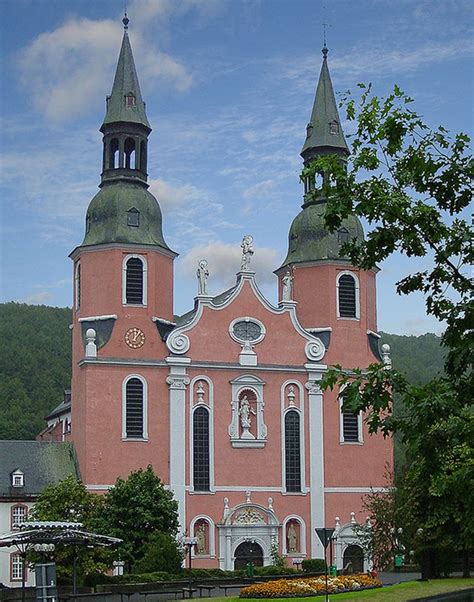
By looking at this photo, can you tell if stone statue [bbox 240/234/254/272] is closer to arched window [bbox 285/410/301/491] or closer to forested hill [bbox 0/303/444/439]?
arched window [bbox 285/410/301/491]

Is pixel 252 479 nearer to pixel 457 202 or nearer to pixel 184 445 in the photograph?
pixel 184 445

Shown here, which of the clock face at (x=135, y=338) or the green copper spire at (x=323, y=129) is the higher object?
the green copper spire at (x=323, y=129)

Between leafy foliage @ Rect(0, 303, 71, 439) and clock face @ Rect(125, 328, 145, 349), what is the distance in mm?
40841

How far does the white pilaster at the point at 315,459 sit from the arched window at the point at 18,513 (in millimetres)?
14154

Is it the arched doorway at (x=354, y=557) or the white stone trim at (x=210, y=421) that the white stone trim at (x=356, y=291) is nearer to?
the white stone trim at (x=210, y=421)

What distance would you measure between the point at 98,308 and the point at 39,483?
29.4 feet

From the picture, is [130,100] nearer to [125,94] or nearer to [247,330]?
[125,94]

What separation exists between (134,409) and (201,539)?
23.2 ft

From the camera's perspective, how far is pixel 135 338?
53344 mm

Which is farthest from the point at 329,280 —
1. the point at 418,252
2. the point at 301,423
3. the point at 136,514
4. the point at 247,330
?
the point at 418,252

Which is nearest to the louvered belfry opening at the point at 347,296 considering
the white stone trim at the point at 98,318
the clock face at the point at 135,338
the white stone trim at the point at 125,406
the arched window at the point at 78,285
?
the clock face at the point at 135,338

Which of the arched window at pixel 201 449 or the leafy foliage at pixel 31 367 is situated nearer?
the arched window at pixel 201 449

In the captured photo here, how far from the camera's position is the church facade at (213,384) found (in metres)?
52.4

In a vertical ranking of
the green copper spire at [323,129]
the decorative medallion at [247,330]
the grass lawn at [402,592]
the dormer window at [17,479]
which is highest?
the green copper spire at [323,129]
